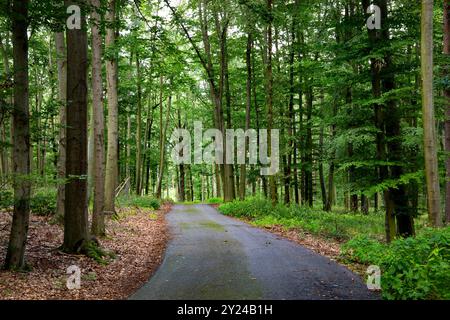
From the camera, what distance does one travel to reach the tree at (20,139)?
7.56 m

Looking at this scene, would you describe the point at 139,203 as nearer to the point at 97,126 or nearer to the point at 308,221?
the point at 308,221

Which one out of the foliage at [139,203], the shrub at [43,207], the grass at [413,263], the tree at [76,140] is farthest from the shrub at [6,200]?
the foliage at [139,203]

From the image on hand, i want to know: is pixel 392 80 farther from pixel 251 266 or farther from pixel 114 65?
pixel 114 65

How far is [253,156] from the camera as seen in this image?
32.3 m

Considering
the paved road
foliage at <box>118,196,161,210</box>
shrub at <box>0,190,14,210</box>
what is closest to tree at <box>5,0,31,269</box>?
shrub at <box>0,190,14,210</box>

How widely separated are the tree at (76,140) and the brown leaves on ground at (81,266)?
0.58 metres

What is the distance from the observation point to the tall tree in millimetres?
9844

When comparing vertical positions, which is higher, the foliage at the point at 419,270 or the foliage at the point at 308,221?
the foliage at the point at 419,270

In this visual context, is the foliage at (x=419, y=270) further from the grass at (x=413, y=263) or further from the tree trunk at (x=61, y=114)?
the tree trunk at (x=61, y=114)

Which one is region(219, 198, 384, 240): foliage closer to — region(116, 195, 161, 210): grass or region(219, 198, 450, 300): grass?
region(219, 198, 450, 300): grass

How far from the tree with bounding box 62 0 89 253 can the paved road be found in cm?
237

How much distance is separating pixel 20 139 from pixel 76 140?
1905 mm

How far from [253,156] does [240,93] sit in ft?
19.2

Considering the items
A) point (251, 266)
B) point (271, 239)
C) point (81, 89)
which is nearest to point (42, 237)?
point (81, 89)
